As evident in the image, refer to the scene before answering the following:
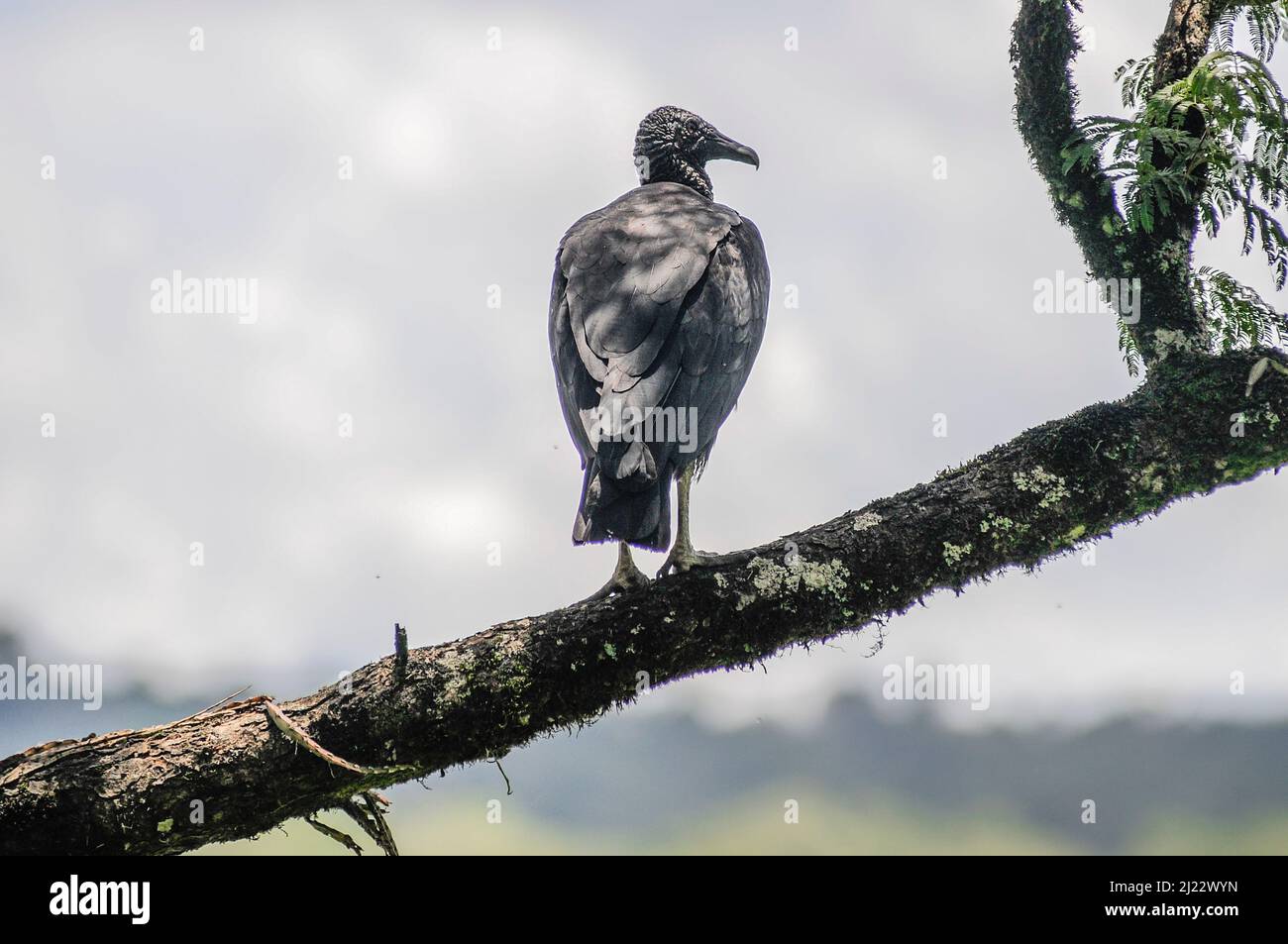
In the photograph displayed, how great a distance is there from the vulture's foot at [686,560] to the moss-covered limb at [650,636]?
0.08 metres

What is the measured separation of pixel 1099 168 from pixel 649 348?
2356 millimetres

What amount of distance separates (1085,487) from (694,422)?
1415 millimetres

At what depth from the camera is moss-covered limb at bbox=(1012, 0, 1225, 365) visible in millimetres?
4488

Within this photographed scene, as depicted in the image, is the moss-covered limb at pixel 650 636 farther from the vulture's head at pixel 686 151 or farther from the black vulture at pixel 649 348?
the vulture's head at pixel 686 151

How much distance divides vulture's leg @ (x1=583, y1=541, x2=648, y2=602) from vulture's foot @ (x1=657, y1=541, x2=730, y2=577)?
0.33ft

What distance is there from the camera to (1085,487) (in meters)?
3.68

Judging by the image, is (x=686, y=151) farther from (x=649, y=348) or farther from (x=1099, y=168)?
(x=649, y=348)

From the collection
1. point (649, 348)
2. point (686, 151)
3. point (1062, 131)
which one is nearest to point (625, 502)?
point (649, 348)

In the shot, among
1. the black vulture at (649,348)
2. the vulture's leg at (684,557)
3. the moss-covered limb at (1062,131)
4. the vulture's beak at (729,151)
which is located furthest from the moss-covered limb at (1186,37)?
the vulture's leg at (684,557)

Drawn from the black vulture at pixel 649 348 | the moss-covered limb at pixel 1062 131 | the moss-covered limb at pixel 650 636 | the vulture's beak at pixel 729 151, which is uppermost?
the vulture's beak at pixel 729 151

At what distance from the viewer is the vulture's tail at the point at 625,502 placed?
336cm

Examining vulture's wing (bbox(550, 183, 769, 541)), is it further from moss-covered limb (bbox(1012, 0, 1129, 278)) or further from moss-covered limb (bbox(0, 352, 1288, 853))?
moss-covered limb (bbox(1012, 0, 1129, 278))
